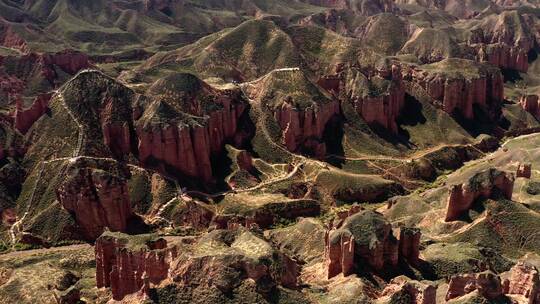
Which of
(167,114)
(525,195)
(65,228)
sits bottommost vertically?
(65,228)

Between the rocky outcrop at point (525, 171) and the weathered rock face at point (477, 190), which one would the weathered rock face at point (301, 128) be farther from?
the weathered rock face at point (477, 190)

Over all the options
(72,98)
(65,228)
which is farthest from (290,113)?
(65,228)

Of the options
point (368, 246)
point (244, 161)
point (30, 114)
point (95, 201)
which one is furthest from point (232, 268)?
point (30, 114)

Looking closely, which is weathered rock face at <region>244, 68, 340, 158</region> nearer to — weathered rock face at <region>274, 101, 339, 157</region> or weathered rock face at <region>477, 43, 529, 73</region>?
weathered rock face at <region>274, 101, 339, 157</region>

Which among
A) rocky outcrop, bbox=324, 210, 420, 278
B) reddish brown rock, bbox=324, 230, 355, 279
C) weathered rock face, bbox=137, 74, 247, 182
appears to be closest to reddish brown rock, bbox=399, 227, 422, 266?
rocky outcrop, bbox=324, 210, 420, 278

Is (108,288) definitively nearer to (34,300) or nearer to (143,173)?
(34,300)

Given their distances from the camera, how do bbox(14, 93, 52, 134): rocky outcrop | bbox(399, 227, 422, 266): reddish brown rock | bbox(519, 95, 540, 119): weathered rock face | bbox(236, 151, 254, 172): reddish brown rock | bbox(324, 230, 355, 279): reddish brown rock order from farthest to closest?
bbox(519, 95, 540, 119): weathered rock face, bbox(236, 151, 254, 172): reddish brown rock, bbox(14, 93, 52, 134): rocky outcrop, bbox(399, 227, 422, 266): reddish brown rock, bbox(324, 230, 355, 279): reddish brown rock

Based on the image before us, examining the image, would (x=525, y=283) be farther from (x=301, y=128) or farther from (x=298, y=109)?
(x=298, y=109)
